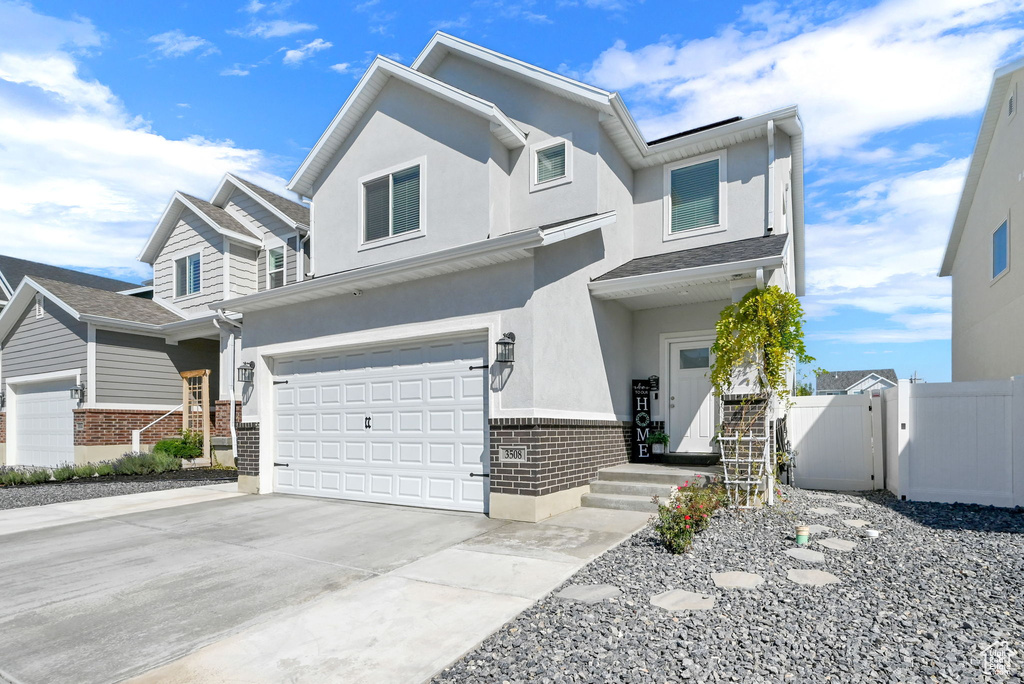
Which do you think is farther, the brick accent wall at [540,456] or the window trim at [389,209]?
the window trim at [389,209]

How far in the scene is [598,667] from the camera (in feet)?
11.1

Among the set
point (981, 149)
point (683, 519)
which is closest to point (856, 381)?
point (981, 149)


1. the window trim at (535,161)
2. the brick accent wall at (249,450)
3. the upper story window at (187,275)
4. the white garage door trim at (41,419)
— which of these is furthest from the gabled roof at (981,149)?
A: the white garage door trim at (41,419)

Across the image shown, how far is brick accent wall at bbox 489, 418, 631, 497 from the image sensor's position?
25.1 feet

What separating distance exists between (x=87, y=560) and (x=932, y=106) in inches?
515

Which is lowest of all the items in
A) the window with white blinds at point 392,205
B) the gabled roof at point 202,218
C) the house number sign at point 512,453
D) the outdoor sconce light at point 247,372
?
the house number sign at point 512,453

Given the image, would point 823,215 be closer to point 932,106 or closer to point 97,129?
point 932,106

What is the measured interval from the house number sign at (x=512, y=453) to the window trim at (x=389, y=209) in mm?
4233

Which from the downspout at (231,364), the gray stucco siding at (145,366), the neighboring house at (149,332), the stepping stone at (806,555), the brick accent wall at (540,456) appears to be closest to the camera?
the stepping stone at (806,555)

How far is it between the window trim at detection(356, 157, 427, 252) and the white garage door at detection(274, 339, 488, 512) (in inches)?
87.3

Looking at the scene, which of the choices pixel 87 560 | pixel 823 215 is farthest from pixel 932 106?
pixel 87 560

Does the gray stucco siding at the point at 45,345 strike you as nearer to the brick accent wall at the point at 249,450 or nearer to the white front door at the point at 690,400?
the brick accent wall at the point at 249,450

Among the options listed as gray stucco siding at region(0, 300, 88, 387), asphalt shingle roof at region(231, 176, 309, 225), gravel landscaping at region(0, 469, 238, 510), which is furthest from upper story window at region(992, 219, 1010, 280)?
gray stucco siding at region(0, 300, 88, 387)

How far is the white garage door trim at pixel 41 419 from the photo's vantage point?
15688mm
